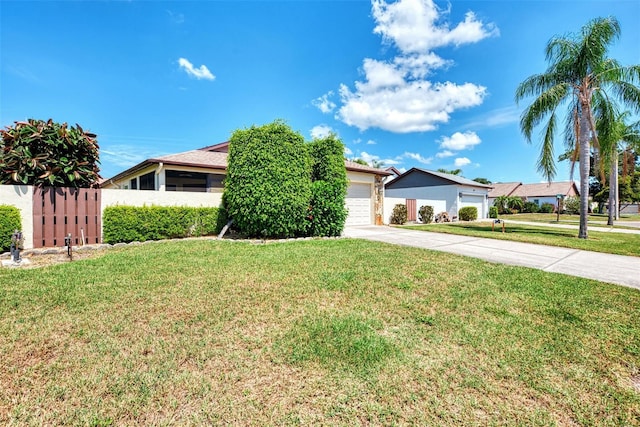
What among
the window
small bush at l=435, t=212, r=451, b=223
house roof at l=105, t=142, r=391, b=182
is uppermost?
house roof at l=105, t=142, r=391, b=182

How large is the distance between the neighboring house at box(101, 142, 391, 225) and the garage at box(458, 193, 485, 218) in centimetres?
1131

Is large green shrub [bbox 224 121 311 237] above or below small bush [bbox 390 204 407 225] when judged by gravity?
above

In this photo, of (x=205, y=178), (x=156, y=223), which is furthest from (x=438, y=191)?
(x=156, y=223)

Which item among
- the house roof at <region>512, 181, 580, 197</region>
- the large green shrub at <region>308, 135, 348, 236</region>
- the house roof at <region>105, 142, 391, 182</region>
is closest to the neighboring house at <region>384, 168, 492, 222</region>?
the house roof at <region>105, 142, 391, 182</region>

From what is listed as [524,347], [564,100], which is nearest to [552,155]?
[564,100]

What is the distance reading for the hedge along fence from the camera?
8273mm

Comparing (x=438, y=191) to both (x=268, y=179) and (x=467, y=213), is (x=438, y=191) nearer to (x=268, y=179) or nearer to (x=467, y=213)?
(x=467, y=213)

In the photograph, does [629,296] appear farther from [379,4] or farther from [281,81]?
[281,81]

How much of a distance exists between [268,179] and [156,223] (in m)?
3.97

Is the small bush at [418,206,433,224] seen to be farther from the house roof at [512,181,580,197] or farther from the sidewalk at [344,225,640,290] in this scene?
the house roof at [512,181,580,197]

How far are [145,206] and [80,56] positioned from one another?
22.6 ft

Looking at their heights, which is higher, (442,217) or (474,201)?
(474,201)

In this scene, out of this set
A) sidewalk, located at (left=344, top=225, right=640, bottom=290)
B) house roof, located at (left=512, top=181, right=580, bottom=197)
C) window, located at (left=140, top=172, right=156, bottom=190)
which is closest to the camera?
sidewalk, located at (left=344, top=225, right=640, bottom=290)

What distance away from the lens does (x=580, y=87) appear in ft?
38.6
